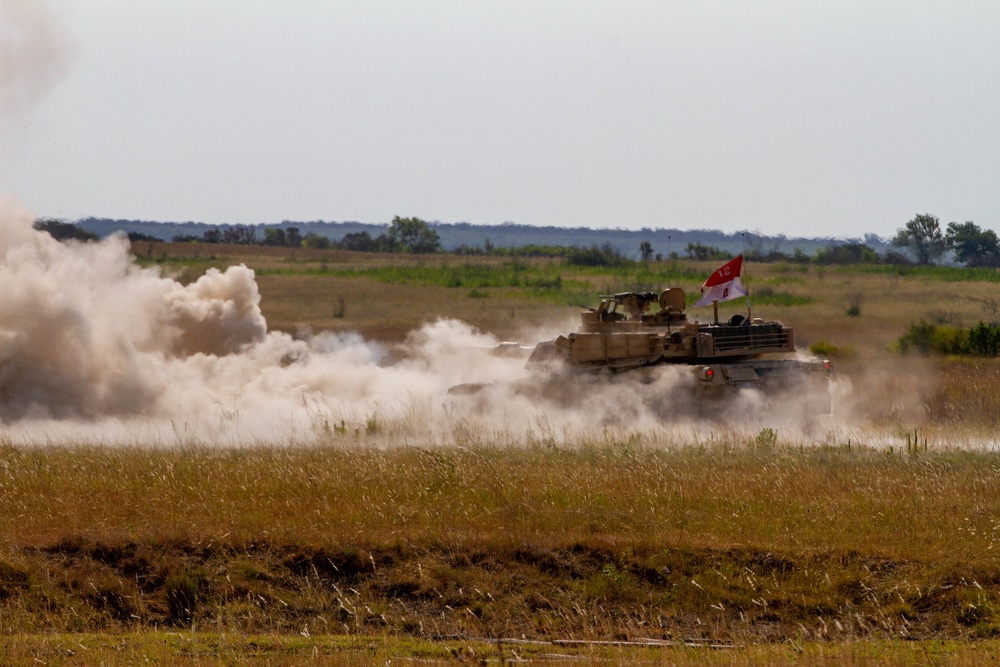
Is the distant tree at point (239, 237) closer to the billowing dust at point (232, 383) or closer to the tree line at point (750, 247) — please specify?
the tree line at point (750, 247)

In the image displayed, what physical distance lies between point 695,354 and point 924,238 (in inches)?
2311

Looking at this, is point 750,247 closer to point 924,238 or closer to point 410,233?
point 924,238

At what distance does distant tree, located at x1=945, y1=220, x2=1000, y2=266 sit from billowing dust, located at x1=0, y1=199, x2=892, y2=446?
49442 millimetres

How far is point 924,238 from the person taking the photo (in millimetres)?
77375

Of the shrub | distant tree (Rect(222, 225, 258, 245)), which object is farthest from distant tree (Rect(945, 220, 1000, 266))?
distant tree (Rect(222, 225, 258, 245))

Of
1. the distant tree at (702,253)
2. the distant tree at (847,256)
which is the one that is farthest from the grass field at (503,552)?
the distant tree at (702,253)

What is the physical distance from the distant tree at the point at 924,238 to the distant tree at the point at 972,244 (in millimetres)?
577

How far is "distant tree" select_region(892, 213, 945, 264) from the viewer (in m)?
76.2

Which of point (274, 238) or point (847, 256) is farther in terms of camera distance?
point (274, 238)

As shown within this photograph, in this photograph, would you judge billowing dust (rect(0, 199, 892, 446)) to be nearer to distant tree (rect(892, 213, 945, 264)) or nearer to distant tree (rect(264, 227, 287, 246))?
distant tree (rect(892, 213, 945, 264))

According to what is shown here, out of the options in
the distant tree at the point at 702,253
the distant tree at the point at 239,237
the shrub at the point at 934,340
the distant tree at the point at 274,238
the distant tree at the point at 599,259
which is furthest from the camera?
the distant tree at the point at 274,238

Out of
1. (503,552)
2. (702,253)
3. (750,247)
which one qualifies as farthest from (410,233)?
(503,552)

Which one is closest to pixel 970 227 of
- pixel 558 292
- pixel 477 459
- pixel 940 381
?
pixel 558 292

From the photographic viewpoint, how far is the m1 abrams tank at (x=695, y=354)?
22500 mm
